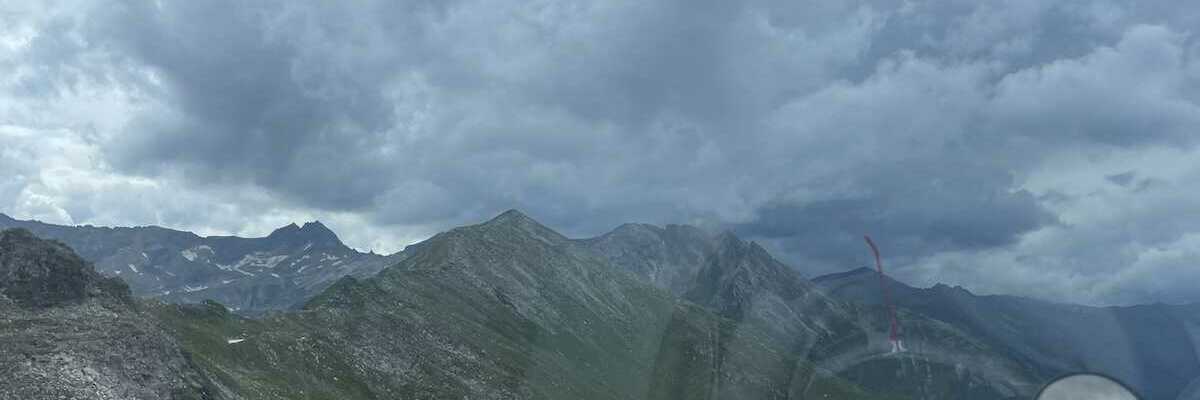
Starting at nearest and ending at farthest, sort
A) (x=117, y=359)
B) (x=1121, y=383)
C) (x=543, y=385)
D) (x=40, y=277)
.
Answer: (x=1121, y=383) → (x=117, y=359) → (x=40, y=277) → (x=543, y=385)

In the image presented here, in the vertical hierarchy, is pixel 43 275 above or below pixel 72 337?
above

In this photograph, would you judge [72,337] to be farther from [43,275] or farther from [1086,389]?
[1086,389]

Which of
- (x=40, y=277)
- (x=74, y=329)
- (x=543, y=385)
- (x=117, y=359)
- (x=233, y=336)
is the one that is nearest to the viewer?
(x=117, y=359)

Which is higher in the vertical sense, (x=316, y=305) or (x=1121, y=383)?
(x=316, y=305)

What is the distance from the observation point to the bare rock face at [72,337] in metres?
72.2

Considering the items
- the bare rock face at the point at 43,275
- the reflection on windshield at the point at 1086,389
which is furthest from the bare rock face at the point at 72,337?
the reflection on windshield at the point at 1086,389

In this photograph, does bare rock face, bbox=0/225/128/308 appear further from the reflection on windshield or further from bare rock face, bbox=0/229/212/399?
the reflection on windshield

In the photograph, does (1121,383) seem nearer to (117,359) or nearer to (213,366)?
(117,359)

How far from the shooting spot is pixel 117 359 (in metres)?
80.9

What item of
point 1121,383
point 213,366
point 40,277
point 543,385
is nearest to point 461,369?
point 543,385

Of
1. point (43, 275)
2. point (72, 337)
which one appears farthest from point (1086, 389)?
point (43, 275)

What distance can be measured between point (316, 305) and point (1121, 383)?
169776 mm

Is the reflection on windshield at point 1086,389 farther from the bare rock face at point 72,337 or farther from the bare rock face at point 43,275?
the bare rock face at point 43,275

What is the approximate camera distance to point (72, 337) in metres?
83.1
